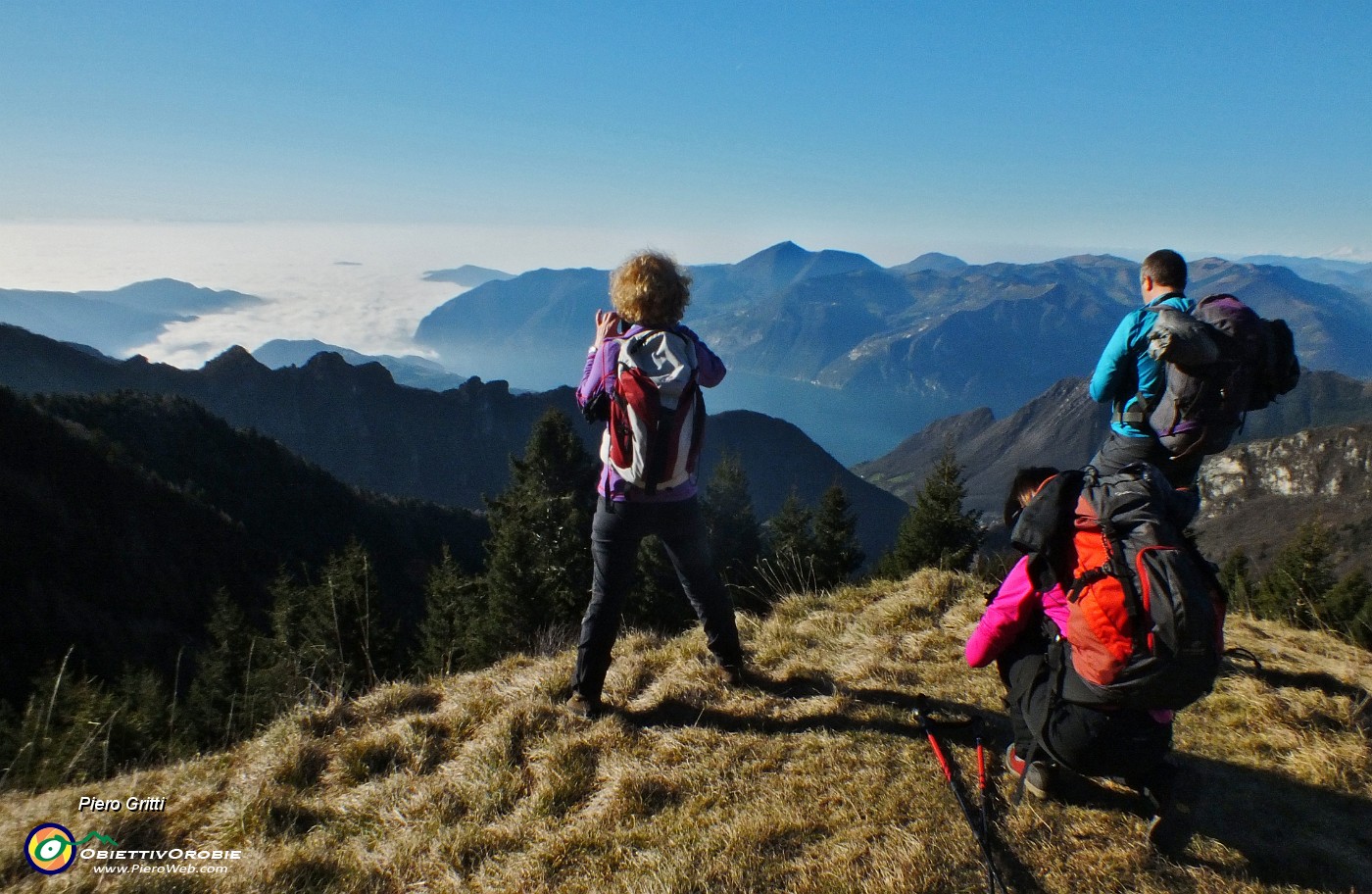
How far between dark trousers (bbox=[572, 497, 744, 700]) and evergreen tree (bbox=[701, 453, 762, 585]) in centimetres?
2551

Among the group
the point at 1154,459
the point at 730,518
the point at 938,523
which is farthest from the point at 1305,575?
the point at 730,518

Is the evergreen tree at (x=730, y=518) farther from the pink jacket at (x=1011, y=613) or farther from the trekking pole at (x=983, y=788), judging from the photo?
the pink jacket at (x=1011, y=613)

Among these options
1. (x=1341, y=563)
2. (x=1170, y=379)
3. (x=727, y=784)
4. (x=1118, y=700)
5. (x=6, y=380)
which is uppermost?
(x=1170, y=379)

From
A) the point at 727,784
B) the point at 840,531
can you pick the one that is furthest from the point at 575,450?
the point at 727,784

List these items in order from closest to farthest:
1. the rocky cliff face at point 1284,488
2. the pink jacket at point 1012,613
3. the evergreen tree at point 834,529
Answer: the pink jacket at point 1012,613, the evergreen tree at point 834,529, the rocky cliff face at point 1284,488

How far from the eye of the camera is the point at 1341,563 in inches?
2889

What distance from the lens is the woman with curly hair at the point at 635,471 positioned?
3.54m

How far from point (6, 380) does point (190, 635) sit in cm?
12099

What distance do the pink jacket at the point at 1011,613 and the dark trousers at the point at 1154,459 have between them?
1.07 metres

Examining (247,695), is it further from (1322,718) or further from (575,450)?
(575,450)

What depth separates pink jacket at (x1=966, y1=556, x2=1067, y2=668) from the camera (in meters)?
3.06

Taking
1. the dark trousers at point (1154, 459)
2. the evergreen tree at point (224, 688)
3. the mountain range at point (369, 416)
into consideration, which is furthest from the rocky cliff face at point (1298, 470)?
the dark trousers at point (1154, 459)

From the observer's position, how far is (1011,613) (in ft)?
10.5

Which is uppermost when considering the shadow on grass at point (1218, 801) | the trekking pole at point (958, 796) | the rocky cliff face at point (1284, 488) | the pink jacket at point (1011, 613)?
the pink jacket at point (1011, 613)
